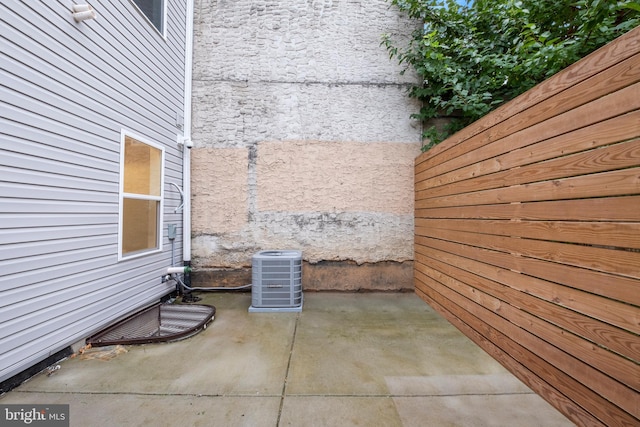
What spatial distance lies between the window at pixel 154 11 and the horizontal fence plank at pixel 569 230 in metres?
4.52

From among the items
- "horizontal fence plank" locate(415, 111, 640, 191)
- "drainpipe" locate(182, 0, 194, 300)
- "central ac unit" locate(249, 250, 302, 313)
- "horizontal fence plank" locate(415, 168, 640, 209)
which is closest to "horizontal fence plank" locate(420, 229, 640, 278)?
"horizontal fence plank" locate(415, 168, 640, 209)

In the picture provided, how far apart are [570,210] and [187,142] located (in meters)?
4.39

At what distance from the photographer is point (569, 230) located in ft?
5.44

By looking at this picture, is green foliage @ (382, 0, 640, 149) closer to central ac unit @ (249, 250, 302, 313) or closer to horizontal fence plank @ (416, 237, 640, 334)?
horizontal fence plank @ (416, 237, 640, 334)

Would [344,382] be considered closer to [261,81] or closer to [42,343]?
[42,343]

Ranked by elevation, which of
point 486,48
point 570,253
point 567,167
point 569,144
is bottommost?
point 570,253

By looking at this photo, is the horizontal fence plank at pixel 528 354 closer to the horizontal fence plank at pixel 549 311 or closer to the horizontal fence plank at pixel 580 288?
the horizontal fence plank at pixel 549 311

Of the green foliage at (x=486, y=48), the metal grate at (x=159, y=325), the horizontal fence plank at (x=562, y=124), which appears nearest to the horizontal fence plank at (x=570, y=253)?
the horizontal fence plank at (x=562, y=124)

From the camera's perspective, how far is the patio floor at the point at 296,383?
64.2 inches

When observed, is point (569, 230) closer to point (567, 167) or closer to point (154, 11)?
point (567, 167)

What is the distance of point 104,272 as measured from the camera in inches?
104

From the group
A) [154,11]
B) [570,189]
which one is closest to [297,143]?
[154,11]

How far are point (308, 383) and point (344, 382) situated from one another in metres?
0.26

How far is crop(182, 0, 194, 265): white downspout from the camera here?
13.4ft
